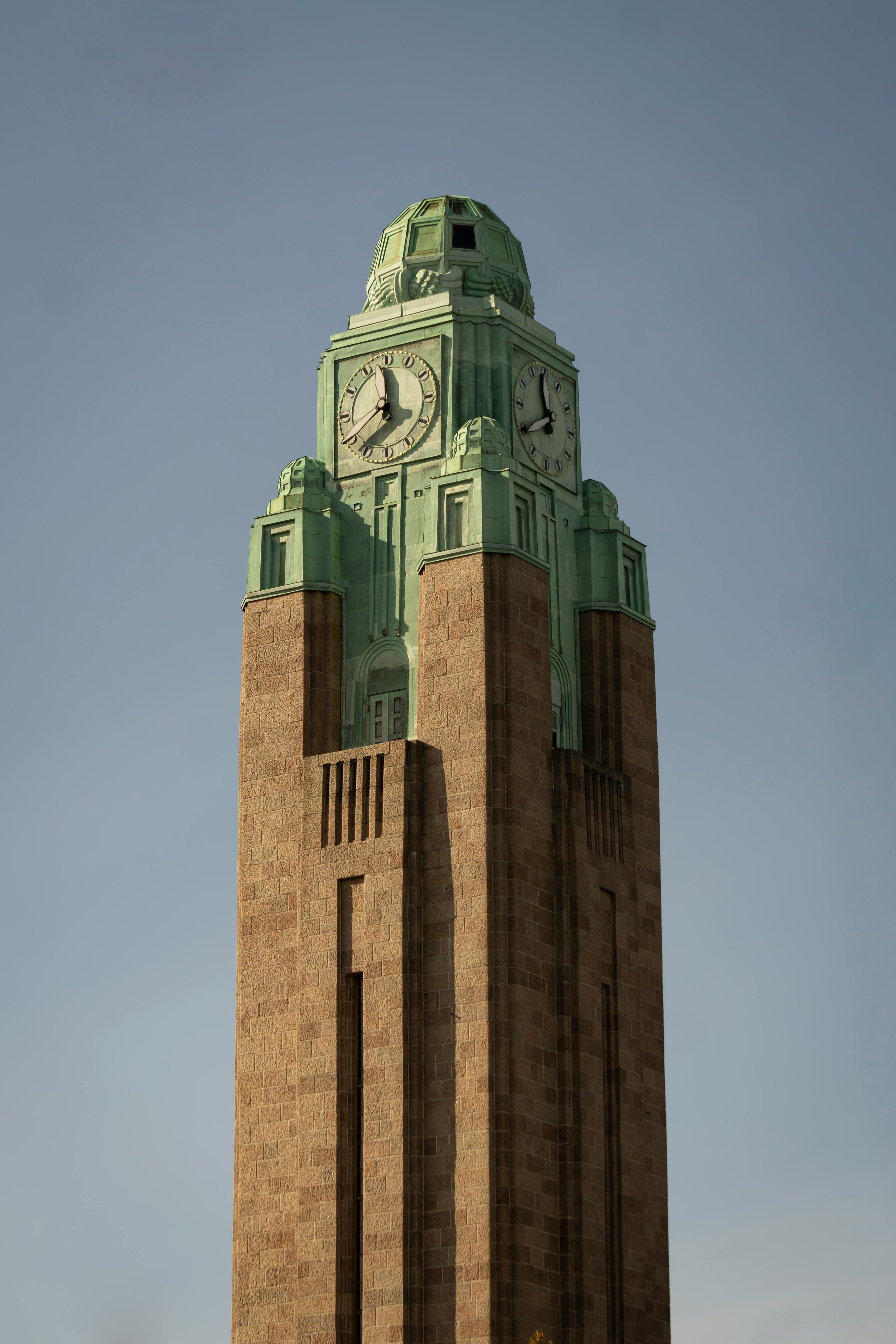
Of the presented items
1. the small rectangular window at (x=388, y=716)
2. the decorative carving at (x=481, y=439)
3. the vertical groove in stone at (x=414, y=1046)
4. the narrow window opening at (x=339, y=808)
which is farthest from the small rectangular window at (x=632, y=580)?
the narrow window opening at (x=339, y=808)

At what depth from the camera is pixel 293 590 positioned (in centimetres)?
6662

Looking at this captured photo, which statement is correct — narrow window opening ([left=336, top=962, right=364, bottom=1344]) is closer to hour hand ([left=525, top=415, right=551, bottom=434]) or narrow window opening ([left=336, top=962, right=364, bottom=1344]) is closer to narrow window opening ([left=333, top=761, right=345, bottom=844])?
narrow window opening ([left=333, top=761, right=345, bottom=844])

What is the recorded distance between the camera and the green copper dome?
227 feet

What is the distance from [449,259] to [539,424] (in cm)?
520

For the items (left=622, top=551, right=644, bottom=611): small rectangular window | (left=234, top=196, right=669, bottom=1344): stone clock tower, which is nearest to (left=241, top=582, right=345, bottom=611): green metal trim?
(left=234, top=196, right=669, bottom=1344): stone clock tower

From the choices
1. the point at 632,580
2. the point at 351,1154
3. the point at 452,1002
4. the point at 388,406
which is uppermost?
the point at 388,406

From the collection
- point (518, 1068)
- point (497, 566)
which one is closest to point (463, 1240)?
point (518, 1068)

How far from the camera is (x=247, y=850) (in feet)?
215

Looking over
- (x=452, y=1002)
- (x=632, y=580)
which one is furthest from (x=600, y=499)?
(x=452, y=1002)

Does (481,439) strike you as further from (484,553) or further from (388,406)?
(388,406)

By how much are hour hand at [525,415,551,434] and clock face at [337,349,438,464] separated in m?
2.67

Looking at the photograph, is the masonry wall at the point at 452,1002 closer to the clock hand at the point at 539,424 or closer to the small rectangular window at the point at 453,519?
the small rectangular window at the point at 453,519

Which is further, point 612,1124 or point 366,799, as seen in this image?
point 612,1124

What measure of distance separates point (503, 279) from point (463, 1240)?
25.9 metres
